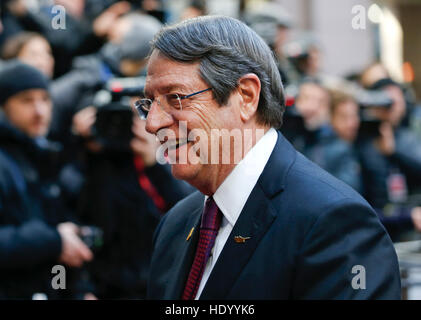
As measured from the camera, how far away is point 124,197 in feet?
12.8

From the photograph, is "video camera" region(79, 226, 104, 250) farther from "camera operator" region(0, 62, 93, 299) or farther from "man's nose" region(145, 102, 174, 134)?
"man's nose" region(145, 102, 174, 134)

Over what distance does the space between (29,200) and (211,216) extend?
1.79 meters

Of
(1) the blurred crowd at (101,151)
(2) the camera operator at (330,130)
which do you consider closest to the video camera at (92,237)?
A: (1) the blurred crowd at (101,151)

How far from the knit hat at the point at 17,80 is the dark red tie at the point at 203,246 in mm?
2161

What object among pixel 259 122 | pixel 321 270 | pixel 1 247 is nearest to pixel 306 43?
pixel 1 247

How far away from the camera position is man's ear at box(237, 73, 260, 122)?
2.13m

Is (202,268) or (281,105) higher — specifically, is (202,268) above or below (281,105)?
below

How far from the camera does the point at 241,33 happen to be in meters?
2.15

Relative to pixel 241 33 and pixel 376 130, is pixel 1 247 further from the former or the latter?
pixel 376 130

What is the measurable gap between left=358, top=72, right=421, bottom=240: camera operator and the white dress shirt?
341 cm

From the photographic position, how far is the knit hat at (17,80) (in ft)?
12.9

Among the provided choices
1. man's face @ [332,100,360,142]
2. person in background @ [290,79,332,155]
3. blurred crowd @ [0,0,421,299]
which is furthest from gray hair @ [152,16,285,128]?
man's face @ [332,100,360,142]

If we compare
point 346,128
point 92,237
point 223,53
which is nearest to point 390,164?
point 346,128
